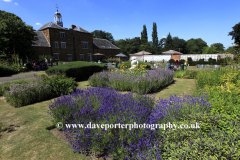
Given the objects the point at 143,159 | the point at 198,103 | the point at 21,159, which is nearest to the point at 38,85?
the point at 21,159

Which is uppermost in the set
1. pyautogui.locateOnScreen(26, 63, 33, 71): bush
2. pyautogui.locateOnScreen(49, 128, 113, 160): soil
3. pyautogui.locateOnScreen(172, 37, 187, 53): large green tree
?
pyautogui.locateOnScreen(172, 37, 187, 53): large green tree

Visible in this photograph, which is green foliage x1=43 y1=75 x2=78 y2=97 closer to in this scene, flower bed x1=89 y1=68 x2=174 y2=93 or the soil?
flower bed x1=89 y1=68 x2=174 y2=93

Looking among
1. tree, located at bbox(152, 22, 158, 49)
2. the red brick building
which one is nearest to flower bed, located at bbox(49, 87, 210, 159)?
the red brick building

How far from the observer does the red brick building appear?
87.2ft

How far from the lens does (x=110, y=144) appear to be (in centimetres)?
251

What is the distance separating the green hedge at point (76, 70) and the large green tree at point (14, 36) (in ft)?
39.1

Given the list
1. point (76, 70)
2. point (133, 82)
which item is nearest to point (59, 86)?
point (133, 82)

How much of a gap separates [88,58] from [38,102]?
30.2 metres

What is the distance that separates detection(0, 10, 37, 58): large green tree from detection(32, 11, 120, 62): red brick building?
17.8 ft

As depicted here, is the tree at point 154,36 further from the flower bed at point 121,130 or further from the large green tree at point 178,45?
the flower bed at point 121,130

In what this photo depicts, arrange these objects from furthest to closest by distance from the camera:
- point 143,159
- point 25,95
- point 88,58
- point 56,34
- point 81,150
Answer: point 88,58 < point 56,34 < point 25,95 < point 81,150 < point 143,159

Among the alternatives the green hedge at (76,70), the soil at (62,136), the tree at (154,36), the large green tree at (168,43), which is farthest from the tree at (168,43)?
the soil at (62,136)

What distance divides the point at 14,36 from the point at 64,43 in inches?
465

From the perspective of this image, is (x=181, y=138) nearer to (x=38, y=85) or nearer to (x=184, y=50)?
(x=38, y=85)
